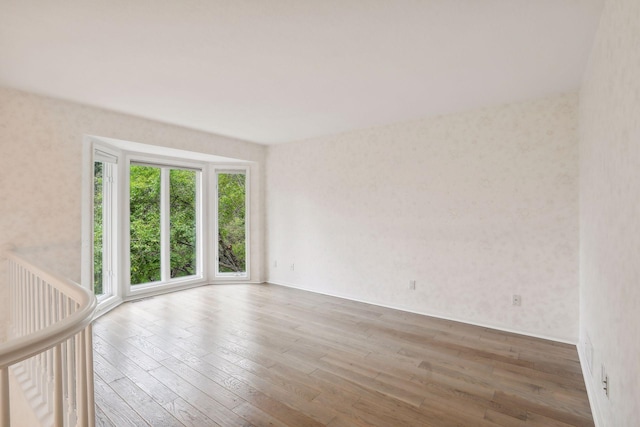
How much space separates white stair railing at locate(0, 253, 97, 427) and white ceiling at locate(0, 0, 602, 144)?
4.89ft

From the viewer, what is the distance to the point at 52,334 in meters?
1.01

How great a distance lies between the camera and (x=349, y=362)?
2691 millimetres

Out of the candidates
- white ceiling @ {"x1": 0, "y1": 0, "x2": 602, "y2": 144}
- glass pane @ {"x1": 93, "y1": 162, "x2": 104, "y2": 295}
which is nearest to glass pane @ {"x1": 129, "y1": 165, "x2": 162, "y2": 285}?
glass pane @ {"x1": 93, "y1": 162, "x2": 104, "y2": 295}

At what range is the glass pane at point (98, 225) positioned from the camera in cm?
394

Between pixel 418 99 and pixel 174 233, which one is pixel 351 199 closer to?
pixel 418 99

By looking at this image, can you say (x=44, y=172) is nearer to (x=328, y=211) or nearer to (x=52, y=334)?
(x=52, y=334)

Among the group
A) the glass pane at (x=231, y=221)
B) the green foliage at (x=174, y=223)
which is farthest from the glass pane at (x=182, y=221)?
the glass pane at (x=231, y=221)

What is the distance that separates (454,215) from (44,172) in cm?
433

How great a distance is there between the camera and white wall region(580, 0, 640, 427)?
4.06 feet

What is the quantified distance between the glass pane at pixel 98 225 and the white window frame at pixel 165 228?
0.30 m

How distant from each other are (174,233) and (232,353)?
2.86 m

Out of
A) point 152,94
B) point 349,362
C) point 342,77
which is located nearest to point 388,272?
point 349,362

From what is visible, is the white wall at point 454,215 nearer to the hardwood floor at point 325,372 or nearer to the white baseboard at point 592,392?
the hardwood floor at point 325,372

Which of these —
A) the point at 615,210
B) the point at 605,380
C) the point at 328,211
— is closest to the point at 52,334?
the point at 615,210
